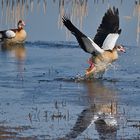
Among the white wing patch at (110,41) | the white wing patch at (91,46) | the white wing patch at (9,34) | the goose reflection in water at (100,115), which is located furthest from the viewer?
the white wing patch at (9,34)

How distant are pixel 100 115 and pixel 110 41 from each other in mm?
5967

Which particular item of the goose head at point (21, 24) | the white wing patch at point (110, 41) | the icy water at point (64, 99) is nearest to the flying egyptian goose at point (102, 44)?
the white wing patch at point (110, 41)

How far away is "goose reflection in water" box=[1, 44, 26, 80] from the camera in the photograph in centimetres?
1678

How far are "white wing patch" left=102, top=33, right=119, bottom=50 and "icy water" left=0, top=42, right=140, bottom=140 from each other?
0.60 m

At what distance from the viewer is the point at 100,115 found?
1037cm

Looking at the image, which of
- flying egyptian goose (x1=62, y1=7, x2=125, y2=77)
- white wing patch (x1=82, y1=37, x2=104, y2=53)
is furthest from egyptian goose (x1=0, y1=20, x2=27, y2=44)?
white wing patch (x1=82, y1=37, x2=104, y2=53)

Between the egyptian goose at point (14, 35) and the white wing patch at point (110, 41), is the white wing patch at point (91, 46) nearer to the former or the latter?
the white wing patch at point (110, 41)

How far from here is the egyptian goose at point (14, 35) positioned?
904 inches

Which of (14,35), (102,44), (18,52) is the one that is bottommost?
(18,52)

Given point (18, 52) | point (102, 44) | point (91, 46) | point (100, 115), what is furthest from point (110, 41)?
point (100, 115)

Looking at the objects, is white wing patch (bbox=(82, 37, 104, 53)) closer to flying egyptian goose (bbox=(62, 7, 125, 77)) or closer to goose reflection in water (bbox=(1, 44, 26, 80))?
flying egyptian goose (bbox=(62, 7, 125, 77))

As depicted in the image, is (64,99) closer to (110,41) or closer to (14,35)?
(110,41)

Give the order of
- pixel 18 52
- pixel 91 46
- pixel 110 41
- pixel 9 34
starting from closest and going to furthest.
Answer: pixel 91 46, pixel 110 41, pixel 18 52, pixel 9 34

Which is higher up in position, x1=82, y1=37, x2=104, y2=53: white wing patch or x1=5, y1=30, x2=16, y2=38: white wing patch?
x1=82, y1=37, x2=104, y2=53: white wing patch
